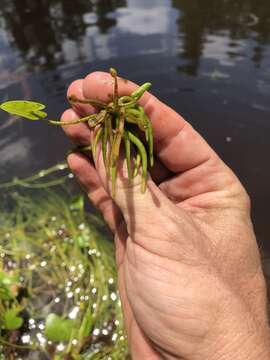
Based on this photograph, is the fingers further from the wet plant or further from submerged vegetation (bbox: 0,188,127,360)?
submerged vegetation (bbox: 0,188,127,360)

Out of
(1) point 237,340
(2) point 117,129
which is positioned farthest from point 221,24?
(1) point 237,340

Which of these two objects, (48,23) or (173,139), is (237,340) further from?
(48,23)

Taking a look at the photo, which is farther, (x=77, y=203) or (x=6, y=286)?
(x=77, y=203)

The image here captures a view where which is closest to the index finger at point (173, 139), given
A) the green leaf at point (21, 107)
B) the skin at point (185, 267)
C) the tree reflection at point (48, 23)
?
the skin at point (185, 267)

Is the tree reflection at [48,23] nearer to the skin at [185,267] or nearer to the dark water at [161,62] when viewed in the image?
the dark water at [161,62]

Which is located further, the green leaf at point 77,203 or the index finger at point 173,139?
the green leaf at point 77,203

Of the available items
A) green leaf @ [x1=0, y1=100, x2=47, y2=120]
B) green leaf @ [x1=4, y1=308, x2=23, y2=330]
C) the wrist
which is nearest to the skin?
the wrist
